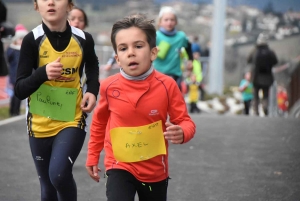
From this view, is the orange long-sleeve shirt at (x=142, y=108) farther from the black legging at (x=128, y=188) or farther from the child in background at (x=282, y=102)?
the child in background at (x=282, y=102)

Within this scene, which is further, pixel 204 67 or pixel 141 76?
pixel 204 67

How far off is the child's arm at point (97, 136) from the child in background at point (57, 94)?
0.35 m

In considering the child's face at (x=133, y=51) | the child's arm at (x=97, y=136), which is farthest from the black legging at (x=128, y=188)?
the child's face at (x=133, y=51)

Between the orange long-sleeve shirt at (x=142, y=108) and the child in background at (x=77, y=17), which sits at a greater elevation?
the child in background at (x=77, y=17)

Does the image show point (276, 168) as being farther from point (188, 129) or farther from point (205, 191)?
point (188, 129)

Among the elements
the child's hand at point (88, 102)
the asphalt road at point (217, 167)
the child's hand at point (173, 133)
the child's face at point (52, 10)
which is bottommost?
the asphalt road at point (217, 167)

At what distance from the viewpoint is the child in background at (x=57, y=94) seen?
192 inches

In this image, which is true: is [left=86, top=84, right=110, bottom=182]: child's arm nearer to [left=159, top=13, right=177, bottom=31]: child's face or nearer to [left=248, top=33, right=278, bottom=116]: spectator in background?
[left=159, top=13, right=177, bottom=31]: child's face

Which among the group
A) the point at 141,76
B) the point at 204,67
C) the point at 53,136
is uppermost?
the point at 141,76

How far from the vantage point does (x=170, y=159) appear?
332 inches

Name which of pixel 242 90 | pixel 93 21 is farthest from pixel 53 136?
pixel 93 21

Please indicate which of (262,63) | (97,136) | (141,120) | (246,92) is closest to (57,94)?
(97,136)

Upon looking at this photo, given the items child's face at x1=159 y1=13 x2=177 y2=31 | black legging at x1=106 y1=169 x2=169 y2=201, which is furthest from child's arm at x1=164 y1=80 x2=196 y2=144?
child's face at x1=159 y1=13 x2=177 y2=31

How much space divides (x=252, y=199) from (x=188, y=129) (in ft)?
7.82
